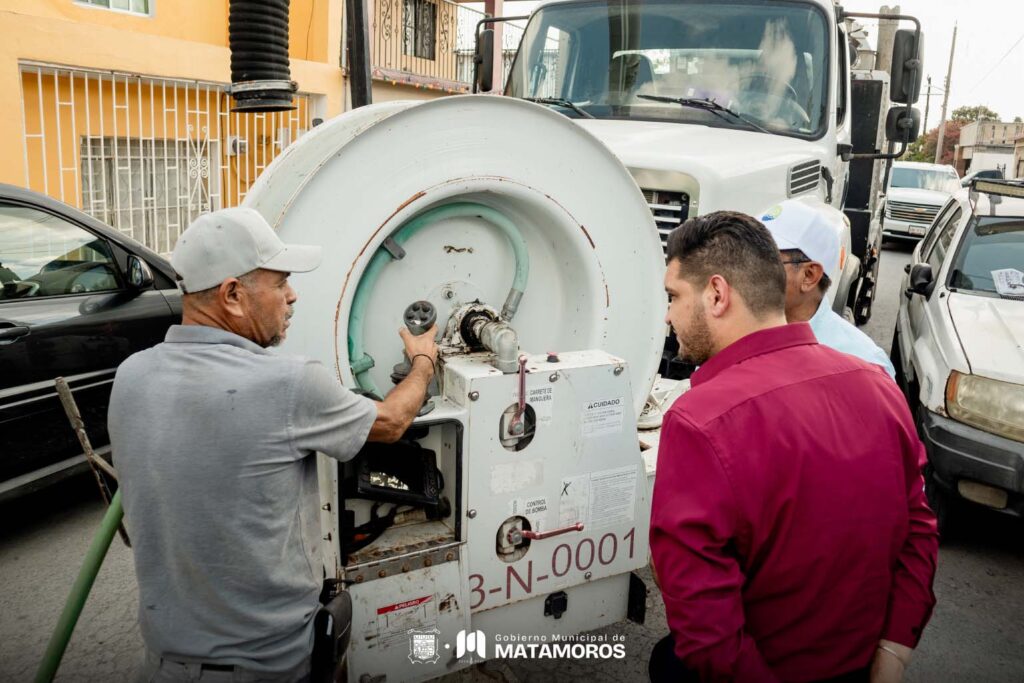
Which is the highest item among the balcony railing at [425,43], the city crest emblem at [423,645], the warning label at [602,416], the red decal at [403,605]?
the balcony railing at [425,43]

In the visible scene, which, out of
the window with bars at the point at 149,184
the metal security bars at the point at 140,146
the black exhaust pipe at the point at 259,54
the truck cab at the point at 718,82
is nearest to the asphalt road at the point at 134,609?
the truck cab at the point at 718,82

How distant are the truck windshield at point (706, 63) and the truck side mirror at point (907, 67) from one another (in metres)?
0.69

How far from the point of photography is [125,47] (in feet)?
27.2

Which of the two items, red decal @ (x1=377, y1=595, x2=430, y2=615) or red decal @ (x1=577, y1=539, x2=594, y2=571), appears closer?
red decal @ (x1=377, y1=595, x2=430, y2=615)

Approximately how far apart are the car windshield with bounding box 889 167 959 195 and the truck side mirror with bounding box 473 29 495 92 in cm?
1595

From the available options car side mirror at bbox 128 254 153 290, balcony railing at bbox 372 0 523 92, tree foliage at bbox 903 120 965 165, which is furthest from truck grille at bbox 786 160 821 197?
tree foliage at bbox 903 120 965 165

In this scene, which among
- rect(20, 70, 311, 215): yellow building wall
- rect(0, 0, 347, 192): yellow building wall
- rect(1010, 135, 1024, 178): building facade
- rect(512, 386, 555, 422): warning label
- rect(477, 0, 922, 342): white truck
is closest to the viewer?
rect(512, 386, 555, 422): warning label

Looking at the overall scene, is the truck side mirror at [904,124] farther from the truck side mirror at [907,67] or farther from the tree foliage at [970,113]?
the tree foliage at [970,113]

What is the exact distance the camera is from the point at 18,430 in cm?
372

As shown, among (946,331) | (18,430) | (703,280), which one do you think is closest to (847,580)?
(703,280)

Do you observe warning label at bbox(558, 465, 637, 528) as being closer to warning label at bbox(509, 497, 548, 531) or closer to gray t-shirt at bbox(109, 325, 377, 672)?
warning label at bbox(509, 497, 548, 531)

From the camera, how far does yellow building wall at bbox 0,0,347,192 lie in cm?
734

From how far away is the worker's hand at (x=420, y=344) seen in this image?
2.35 meters

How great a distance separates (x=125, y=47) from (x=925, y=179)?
17.6 metres
